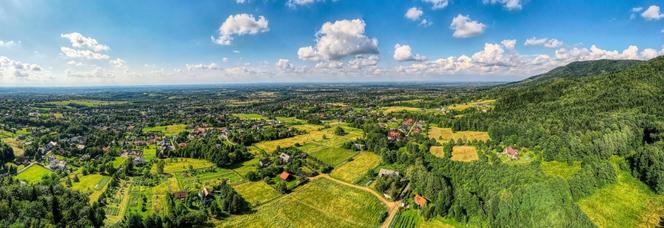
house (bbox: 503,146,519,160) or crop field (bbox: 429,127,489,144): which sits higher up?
house (bbox: 503,146,519,160)

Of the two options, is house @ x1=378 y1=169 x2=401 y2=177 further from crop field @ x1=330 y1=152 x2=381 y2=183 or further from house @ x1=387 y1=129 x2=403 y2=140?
house @ x1=387 y1=129 x2=403 y2=140

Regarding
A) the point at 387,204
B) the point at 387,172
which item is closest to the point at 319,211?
the point at 387,204

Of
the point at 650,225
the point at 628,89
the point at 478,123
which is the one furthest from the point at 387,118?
the point at 650,225

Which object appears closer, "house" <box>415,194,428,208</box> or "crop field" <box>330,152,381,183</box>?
"house" <box>415,194,428,208</box>

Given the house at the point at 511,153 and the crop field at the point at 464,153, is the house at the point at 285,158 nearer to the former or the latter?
the crop field at the point at 464,153

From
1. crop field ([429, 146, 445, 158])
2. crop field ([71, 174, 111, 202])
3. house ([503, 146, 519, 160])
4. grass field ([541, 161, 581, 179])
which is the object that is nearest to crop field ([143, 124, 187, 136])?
crop field ([71, 174, 111, 202])

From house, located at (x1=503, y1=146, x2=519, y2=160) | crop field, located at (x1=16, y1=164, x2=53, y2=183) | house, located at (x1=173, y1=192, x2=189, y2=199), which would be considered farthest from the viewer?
crop field, located at (x1=16, y1=164, x2=53, y2=183)

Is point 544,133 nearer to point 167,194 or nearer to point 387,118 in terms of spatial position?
point 387,118

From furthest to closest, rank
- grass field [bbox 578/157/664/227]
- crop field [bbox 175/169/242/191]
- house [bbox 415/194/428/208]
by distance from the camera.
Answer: crop field [bbox 175/169/242/191], house [bbox 415/194/428/208], grass field [bbox 578/157/664/227]
